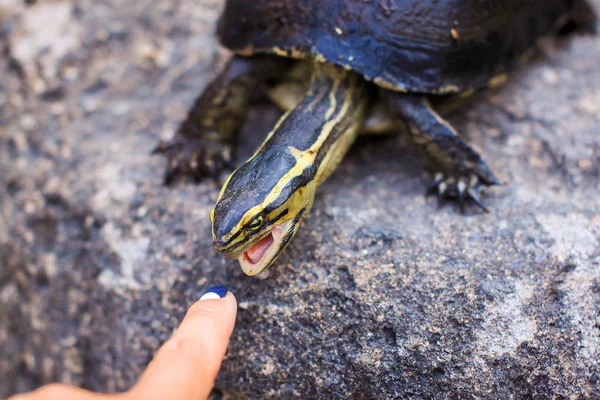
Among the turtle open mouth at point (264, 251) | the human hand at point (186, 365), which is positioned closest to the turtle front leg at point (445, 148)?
the turtle open mouth at point (264, 251)

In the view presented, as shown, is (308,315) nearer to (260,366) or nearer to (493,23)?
(260,366)

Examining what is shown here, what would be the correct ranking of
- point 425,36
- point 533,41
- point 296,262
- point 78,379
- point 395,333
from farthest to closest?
1. point 533,41
2. point 78,379
3. point 425,36
4. point 296,262
5. point 395,333

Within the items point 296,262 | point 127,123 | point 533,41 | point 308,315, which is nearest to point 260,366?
point 308,315

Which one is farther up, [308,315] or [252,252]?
[252,252]

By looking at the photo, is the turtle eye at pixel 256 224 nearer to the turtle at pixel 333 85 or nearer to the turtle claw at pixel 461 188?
the turtle at pixel 333 85

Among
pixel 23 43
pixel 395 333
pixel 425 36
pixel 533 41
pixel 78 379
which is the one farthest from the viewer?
pixel 23 43

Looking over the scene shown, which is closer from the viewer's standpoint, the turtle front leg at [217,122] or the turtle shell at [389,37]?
the turtle shell at [389,37]

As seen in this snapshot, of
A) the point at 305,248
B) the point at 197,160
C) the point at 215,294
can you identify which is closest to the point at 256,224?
the point at 215,294
